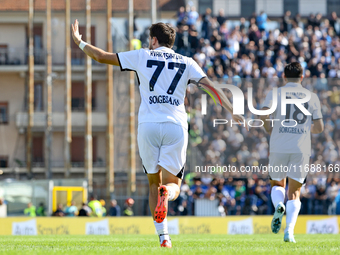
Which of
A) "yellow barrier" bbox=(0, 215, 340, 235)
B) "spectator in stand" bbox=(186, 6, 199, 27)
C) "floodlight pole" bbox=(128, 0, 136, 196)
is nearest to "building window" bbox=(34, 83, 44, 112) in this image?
"floodlight pole" bbox=(128, 0, 136, 196)

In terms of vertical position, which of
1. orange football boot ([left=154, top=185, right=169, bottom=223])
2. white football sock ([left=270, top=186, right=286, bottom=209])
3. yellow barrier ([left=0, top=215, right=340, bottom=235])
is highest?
orange football boot ([left=154, top=185, right=169, bottom=223])

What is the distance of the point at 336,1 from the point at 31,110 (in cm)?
1912

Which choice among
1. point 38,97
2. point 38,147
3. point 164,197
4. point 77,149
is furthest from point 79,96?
point 164,197

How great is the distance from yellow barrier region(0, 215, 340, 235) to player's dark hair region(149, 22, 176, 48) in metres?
13.5

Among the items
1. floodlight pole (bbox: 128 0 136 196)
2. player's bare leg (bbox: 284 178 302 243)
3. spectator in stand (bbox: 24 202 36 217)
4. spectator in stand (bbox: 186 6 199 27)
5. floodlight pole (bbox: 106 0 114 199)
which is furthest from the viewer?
floodlight pole (bbox: 106 0 114 199)

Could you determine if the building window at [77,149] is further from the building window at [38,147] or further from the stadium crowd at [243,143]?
the stadium crowd at [243,143]

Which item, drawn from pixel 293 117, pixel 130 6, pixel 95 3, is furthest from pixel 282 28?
pixel 293 117

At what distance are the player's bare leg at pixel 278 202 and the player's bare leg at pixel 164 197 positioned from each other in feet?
5.09

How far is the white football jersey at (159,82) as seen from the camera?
256 inches

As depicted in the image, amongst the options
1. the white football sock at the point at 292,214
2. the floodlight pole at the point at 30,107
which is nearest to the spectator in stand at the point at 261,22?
the floodlight pole at the point at 30,107

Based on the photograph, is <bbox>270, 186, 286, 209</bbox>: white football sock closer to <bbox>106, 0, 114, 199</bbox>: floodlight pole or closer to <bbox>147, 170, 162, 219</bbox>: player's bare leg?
<bbox>147, 170, 162, 219</bbox>: player's bare leg

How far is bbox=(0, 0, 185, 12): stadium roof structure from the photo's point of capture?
114 ft

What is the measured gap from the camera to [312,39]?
28594 millimetres

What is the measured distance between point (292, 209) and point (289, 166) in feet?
1.80
